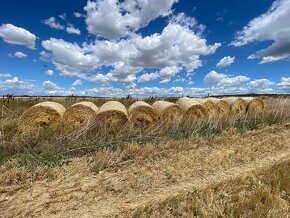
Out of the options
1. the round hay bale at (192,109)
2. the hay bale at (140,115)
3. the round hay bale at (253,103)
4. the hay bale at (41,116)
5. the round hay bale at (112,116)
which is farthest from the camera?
the round hay bale at (253,103)

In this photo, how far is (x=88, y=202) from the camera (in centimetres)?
534

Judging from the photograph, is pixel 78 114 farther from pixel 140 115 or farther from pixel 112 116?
pixel 140 115

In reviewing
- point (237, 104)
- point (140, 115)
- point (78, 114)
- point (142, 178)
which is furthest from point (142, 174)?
point (237, 104)

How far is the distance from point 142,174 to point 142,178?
0.18m

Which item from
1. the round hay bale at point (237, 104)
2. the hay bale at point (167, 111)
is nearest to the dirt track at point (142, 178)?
the hay bale at point (167, 111)

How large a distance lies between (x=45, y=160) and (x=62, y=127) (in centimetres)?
270

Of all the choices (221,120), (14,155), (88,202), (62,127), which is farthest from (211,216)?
(221,120)

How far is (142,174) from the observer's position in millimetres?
6527

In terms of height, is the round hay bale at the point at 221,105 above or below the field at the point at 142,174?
above

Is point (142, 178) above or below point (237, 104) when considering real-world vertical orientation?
below

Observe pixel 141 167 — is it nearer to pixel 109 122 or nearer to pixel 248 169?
pixel 248 169

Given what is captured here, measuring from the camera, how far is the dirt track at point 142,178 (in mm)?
5195

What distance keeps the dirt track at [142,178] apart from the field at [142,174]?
2cm

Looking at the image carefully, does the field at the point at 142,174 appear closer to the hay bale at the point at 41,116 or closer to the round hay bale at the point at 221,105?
the hay bale at the point at 41,116
